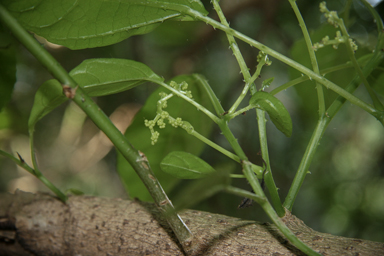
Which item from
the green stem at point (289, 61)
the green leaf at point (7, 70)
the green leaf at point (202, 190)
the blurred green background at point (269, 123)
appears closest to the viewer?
the green leaf at point (202, 190)

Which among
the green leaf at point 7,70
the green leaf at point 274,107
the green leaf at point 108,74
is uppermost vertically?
the green leaf at point 7,70

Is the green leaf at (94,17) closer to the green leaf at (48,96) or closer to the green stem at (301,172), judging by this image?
the green leaf at (48,96)

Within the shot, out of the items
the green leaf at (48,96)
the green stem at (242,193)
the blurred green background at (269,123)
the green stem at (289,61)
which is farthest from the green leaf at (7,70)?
the blurred green background at (269,123)

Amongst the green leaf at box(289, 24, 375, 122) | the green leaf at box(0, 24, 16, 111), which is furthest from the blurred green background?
the green leaf at box(0, 24, 16, 111)

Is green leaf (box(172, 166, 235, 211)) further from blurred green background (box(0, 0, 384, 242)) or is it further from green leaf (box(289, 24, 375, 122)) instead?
blurred green background (box(0, 0, 384, 242))

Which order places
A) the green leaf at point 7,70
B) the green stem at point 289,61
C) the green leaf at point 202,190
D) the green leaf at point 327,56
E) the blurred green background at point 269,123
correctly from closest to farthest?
the green leaf at point 202,190
the green stem at point 289,61
the green leaf at point 7,70
the green leaf at point 327,56
the blurred green background at point 269,123

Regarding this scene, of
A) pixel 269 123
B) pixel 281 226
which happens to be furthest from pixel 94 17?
pixel 269 123

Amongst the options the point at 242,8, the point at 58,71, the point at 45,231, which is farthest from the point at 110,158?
the point at 58,71
